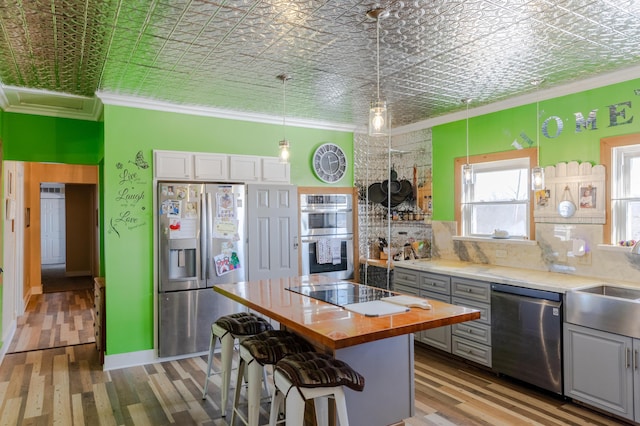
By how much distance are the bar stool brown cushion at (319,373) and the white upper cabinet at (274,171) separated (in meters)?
2.91

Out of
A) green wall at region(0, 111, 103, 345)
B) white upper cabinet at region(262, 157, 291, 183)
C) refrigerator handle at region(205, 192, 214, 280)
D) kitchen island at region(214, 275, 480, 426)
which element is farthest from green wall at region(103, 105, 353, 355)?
kitchen island at region(214, 275, 480, 426)

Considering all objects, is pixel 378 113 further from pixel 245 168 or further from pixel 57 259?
pixel 57 259

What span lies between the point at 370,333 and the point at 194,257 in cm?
283

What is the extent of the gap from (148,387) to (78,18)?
282 cm

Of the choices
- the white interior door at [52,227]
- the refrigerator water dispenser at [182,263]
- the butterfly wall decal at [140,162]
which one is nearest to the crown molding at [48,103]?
the butterfly wall decal at [140,162]

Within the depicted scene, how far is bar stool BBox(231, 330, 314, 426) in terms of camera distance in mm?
2441

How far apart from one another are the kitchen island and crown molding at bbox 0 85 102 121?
265cm

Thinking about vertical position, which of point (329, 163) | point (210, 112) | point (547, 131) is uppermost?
point (210, 112)

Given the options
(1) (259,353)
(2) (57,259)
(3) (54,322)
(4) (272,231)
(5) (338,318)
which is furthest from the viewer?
(2) (57,259)

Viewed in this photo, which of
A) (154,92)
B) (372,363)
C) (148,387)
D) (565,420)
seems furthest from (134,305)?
(565,420)

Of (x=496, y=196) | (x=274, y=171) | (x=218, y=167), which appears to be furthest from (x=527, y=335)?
(x=218, y=167)

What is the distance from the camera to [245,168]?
4.70 m

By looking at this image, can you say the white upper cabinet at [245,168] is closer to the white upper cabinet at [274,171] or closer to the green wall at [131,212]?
the white upper cabinet at [274,171]

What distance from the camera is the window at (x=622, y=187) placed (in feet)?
10.9
